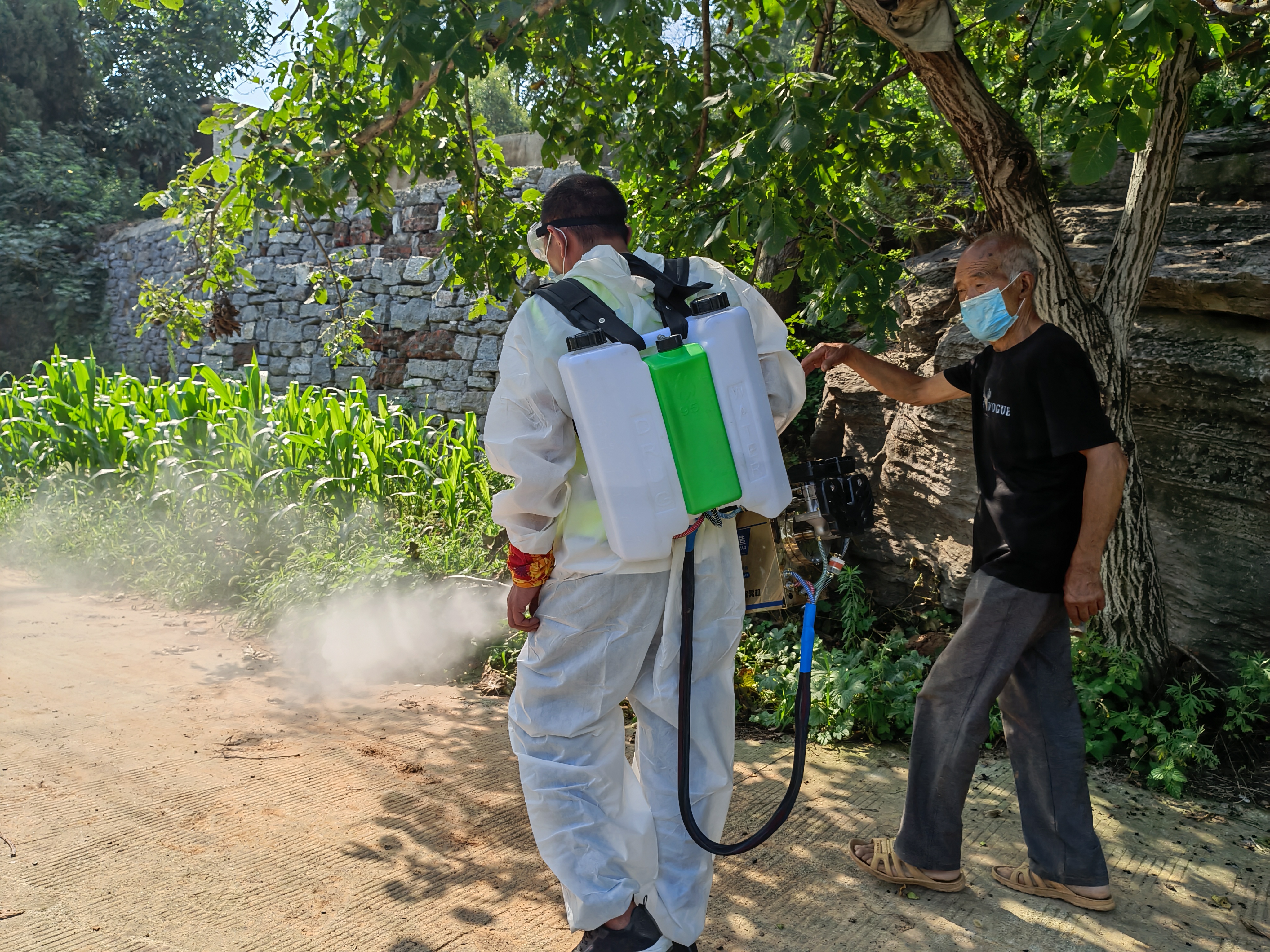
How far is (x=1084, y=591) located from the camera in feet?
7.27

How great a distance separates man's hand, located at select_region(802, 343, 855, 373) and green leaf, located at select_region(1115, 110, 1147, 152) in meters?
0.86

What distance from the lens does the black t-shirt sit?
2188 mm

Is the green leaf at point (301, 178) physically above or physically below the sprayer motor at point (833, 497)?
above

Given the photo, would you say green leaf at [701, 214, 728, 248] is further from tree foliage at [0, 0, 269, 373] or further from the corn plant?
tree foliage at [0, 0, 269, 373]

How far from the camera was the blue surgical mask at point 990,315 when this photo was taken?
7.63 feet

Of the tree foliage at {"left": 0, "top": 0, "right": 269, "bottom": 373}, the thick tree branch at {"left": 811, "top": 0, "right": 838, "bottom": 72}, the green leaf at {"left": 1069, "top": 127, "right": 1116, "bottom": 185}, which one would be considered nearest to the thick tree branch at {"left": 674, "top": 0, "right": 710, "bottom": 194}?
the thick tree branch at {"left": 811, "top": 0, "right": 838, "bottom": 72}

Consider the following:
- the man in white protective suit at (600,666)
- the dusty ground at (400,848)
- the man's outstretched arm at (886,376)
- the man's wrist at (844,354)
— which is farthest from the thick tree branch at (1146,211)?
the man in white protective suit at (600,666)

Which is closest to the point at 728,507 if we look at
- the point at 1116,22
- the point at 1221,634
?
the point at 1116,22

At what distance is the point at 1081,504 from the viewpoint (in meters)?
2.24

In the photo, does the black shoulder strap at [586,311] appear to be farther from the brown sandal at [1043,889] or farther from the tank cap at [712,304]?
the brown sandal at [1043,889]

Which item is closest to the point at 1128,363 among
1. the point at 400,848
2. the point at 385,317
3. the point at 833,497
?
the point at 833,497

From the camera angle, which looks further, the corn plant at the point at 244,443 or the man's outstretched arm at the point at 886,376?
the corn plant at the point at 244,443

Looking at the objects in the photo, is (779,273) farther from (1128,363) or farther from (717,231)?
(1128,363)

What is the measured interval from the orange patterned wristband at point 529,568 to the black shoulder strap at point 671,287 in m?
0.63
